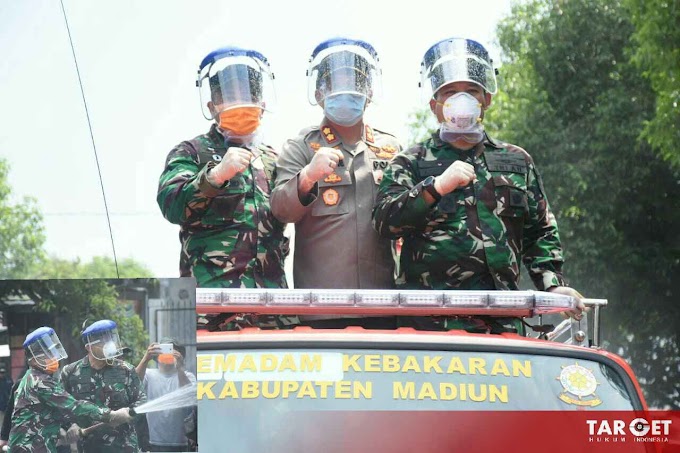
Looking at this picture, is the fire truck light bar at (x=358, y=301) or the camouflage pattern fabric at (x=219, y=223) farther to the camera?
the camouflage pattern fabric at (x=219, y=223)

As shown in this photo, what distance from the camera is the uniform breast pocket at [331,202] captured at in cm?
410

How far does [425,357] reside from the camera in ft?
9.89

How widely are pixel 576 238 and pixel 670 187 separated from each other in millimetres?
1890

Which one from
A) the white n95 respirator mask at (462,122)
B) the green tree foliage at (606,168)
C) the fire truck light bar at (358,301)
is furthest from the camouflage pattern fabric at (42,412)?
the green tree foliage at (606,168)

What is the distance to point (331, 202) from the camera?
411cm

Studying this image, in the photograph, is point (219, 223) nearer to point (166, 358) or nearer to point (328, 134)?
point (328, 134)

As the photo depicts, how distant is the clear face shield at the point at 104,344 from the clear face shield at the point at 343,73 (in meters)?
2.41

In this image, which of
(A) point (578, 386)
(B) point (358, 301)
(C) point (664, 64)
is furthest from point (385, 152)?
(C) point (664, 64)

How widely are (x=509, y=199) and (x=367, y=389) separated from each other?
4.38ft

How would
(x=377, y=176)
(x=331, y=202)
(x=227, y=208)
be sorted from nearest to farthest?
(x=227, y=208)
(x=331, y=202)
(x=377, y=176)

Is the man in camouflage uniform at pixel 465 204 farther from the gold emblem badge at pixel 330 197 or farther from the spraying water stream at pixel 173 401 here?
the spraying water stream at pixel 173 401

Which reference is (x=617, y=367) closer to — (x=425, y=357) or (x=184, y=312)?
(x=425, y=357)


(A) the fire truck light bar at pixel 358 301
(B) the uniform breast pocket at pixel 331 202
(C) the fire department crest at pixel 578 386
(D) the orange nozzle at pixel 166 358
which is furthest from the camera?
(B) the uniform breast pocket at pixel 331 202

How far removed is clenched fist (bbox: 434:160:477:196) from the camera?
378 cm
